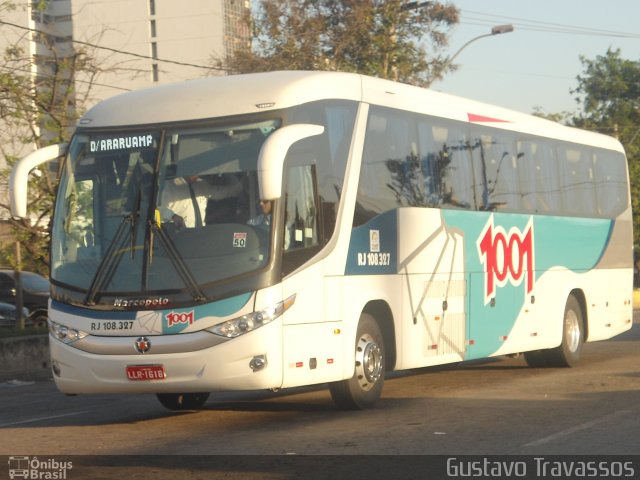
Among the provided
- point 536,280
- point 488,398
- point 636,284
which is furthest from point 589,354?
point 636,284

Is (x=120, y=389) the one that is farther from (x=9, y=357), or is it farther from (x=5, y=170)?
(x=5, y=170)

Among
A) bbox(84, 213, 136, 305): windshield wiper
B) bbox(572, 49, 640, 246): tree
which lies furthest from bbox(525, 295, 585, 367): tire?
bbox(572, 49, 640, 246): tree

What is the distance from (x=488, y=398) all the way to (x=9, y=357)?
31.0 ft

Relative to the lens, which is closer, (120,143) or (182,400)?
(120,143)

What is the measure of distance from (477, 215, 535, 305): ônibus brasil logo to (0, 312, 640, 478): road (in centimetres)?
129

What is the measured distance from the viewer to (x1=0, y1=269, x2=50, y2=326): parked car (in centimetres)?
3048

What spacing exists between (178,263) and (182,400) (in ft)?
8.91

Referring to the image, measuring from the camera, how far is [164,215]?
11.5 m

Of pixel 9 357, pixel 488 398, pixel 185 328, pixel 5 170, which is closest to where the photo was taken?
pixel 185 328

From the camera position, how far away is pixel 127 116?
12.1m

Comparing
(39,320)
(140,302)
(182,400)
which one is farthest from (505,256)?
(39,320)

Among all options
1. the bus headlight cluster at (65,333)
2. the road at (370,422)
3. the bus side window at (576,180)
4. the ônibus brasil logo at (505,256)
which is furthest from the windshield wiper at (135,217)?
the bus side window at (576,180)

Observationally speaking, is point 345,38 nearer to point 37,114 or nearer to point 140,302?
point 37,114

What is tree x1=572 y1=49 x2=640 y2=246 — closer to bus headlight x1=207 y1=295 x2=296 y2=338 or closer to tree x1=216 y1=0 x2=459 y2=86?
tree x1=216 y1=0 x2=459 y2=86
